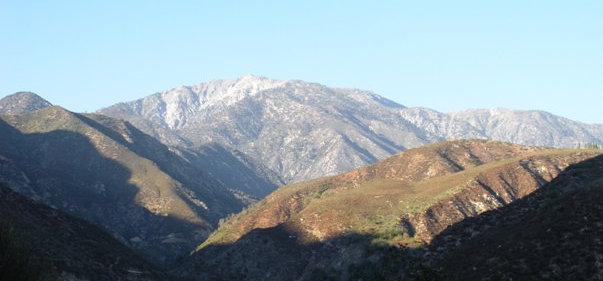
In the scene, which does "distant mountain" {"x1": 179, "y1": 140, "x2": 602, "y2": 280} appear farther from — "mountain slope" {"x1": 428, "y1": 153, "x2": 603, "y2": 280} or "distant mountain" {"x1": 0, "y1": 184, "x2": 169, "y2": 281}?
"mountain slope" {"x1": 428, "y1": 153, "x2": 603, "y2": 280}

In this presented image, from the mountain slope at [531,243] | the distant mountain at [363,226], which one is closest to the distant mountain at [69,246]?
the distant mountain at [363,226]

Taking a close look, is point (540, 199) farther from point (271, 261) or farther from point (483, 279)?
point (271, 261)

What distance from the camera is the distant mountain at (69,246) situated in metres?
98.7

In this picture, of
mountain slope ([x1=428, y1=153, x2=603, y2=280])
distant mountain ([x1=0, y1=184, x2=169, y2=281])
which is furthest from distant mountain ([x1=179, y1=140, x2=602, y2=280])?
mountain slope ([x1=428, y1=153, x2=603, y2=280])

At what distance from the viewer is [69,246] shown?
111750mm

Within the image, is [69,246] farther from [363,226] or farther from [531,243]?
[531,243]

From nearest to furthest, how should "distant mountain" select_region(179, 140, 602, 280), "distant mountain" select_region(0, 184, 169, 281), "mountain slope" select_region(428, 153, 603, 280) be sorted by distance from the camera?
1. "mountain slope" select_region(428, 153, 603, 280)
2. "distant mountain" select_region(0, 184, 169, 281)
3. "distant mountain" select_region(179, 140, 602, 280)

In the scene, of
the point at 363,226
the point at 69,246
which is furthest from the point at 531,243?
the point at 363,226

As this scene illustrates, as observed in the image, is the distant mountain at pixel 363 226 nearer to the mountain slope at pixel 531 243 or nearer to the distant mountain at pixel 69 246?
the distant mountain at pixel 69 246

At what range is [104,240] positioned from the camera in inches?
5167

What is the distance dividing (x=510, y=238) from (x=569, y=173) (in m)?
50.7

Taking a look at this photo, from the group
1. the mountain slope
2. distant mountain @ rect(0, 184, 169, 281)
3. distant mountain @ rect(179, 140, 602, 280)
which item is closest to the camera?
the mountain slope

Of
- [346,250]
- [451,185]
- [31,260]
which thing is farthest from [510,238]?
[451,185]

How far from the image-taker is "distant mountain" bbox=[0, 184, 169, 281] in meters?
98.7
